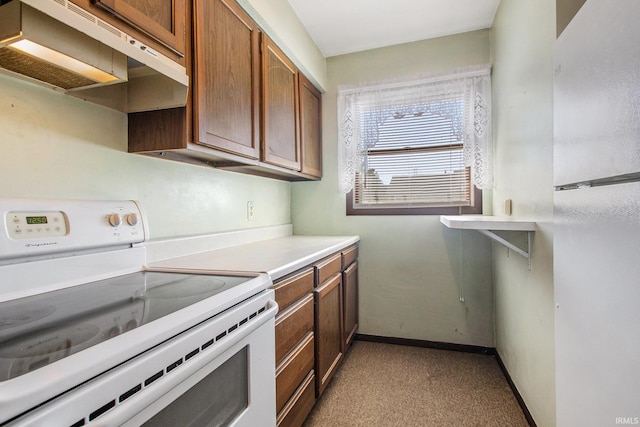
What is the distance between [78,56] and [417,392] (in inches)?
86.8

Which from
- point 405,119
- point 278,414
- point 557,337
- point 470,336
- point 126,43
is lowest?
point 470,336

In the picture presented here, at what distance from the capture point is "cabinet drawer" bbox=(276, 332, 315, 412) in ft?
4.02

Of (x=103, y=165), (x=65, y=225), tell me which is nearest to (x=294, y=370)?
(x=65, y=225)

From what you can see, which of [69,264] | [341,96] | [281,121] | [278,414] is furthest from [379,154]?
[69,264]

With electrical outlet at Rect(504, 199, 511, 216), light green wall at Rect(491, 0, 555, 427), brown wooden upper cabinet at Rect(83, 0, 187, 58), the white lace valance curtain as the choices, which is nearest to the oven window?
brown wooden upper cabinet at Rect(83, 0, 187, 58)

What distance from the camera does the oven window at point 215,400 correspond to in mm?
663

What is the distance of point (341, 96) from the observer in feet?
8.54

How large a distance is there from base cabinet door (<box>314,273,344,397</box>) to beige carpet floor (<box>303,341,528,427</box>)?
0.50 feet

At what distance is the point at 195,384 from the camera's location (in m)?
0.72

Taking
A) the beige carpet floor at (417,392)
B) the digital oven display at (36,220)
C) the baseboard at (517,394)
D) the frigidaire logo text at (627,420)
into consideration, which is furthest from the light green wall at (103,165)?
the baseboard at (517,394)

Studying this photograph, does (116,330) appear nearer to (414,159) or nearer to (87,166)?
(87,166)

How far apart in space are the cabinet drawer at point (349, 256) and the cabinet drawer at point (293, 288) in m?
0.64

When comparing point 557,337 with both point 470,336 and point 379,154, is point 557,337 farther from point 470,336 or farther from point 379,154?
point 379,154

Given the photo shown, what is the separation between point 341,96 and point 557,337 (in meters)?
2.20
